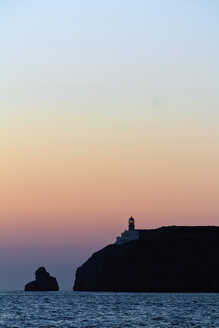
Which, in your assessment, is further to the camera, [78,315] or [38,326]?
[78,315]

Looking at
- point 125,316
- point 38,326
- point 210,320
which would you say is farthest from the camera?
point 125,316

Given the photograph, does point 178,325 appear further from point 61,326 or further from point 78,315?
point 78,315

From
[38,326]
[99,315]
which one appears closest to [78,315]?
[99,315]

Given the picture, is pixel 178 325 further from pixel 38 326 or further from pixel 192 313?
pixel 192 313

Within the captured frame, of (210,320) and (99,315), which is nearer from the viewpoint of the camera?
(210,320)

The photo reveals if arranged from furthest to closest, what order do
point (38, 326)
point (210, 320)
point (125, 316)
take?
point (125, 316), point (210, 320), point (38, 326)

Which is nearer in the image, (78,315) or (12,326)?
(12,326)

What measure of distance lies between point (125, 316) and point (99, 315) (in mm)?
4802

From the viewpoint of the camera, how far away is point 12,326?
309 feet

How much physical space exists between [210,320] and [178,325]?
10.9 meters

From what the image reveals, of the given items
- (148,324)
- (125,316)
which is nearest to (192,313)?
(125,316)

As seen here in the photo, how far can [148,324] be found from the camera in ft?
315

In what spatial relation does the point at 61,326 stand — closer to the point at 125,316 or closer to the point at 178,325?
the point at 178,325

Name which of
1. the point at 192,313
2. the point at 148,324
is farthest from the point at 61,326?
the point at 192,313
